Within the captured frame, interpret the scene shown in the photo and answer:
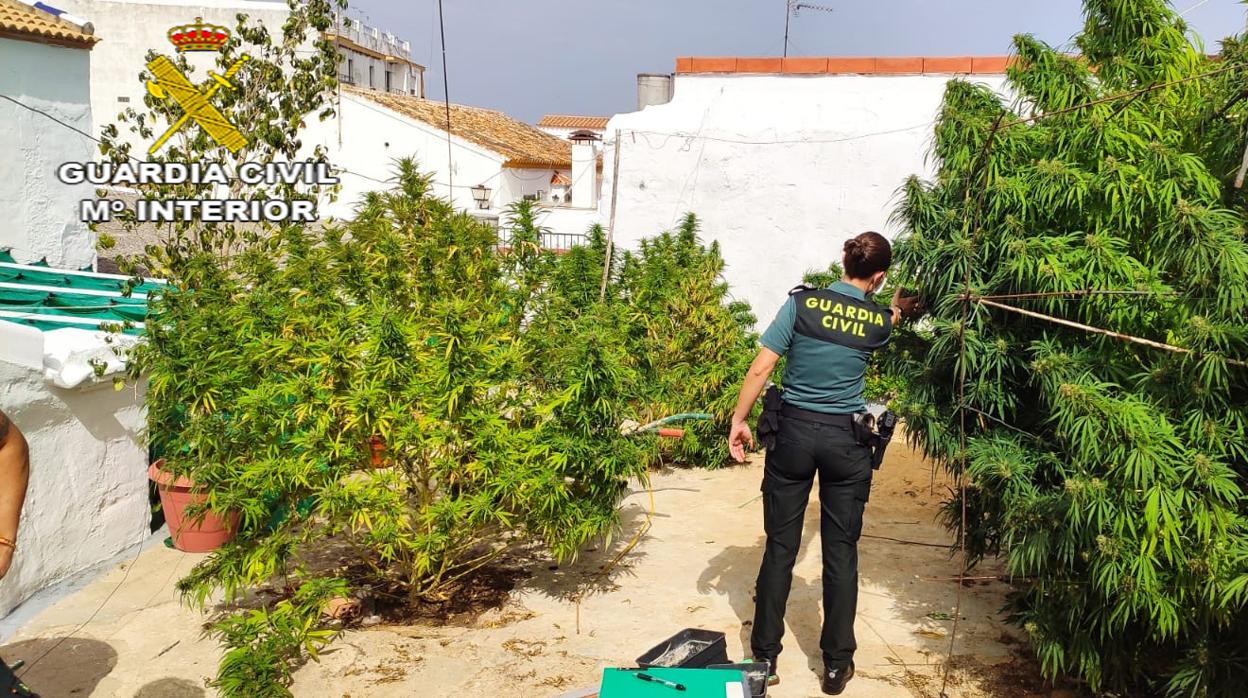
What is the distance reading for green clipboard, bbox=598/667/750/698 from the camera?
277 centimetres

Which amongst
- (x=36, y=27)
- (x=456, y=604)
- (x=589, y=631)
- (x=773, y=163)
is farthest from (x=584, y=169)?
(x=589, y=631)

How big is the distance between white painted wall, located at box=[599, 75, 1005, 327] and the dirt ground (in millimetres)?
5246

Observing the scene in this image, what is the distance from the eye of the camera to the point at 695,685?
2828mm

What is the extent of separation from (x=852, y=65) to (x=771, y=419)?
738 centimetres

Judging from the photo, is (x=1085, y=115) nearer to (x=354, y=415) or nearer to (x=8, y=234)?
(x=354, y=415)

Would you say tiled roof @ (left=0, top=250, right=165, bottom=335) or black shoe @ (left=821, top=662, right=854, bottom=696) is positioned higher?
tiled roof @ (left=0, top=250, right=165, bottom=335)

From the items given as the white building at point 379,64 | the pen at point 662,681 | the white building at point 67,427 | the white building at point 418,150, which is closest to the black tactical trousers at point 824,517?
the pen at point 662,681

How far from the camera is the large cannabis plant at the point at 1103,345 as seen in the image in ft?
9.46

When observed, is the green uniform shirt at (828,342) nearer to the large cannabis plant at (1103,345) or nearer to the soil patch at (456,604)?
the large cannabis plant at (1103,345)

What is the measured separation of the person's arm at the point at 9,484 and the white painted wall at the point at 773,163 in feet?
28.2

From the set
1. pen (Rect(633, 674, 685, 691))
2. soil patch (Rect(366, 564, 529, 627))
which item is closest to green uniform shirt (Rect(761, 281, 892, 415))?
pen (Rect(633, 674, 685, 691))

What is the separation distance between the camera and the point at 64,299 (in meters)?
7.07

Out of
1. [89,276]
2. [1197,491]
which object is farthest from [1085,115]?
[89,276]

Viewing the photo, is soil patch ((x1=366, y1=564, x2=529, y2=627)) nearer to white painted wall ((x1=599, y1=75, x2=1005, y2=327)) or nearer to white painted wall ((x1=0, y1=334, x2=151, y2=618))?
white painted wall ((x1=0, y1=334, x2=151, y2=618))
